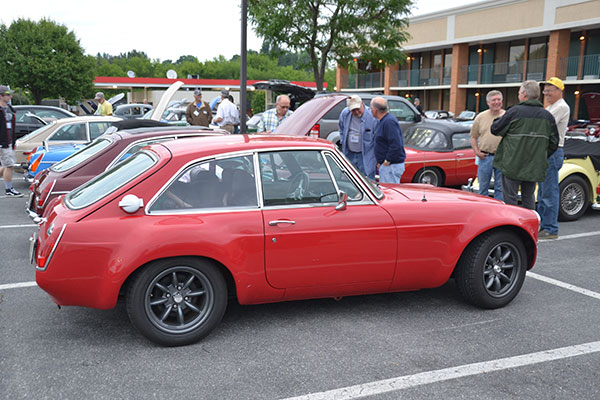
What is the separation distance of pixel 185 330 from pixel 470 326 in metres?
2.24

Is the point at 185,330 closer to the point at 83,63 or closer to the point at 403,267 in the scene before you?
the point at 403,267

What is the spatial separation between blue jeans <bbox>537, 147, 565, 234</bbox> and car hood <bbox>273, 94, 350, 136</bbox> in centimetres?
419

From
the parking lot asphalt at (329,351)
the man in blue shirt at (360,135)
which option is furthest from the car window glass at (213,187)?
the man in blue shirt at (360,135)

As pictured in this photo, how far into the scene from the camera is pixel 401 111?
1193cm

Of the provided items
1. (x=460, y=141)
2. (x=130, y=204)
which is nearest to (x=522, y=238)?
(x=130, y=204)

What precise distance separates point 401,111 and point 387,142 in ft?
15.9

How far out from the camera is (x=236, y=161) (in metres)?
4.18

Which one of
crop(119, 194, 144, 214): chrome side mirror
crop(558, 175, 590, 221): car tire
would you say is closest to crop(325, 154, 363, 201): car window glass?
crop(119, 194, 144, 214): chrome side mirror

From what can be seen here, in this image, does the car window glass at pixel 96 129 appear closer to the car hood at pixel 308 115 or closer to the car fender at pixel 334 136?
the car hood at pixel 308 115

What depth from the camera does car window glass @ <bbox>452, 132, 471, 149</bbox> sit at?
10586 mm

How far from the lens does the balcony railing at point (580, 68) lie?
30.3 meters

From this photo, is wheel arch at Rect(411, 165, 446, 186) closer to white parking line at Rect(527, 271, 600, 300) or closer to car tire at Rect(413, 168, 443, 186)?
car tire at Rect(413, 168, 443, 186)

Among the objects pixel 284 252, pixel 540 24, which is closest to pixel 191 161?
pixel 284 252

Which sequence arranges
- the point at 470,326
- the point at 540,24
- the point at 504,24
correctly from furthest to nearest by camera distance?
the point at 504,24
the point at 540,24
the point at 470,326
